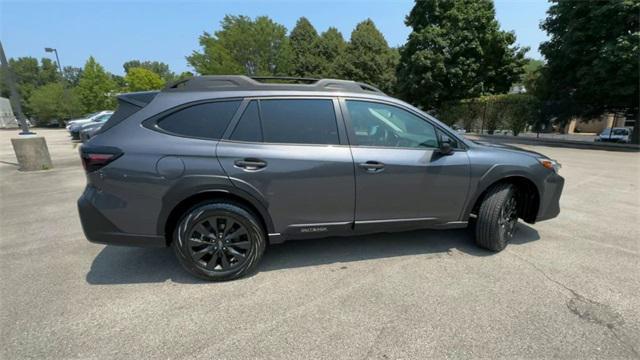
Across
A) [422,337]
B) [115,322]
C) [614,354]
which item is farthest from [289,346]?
[614,354]

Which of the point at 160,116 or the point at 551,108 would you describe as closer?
Answer: the point at 160,116

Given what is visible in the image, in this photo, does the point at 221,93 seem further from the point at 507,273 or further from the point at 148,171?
the point at 507,273

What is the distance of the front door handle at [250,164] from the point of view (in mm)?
2643

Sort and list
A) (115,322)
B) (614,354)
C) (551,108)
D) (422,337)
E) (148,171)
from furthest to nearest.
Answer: (551,108) → (148,171) → (115,322) → (422,337) → (614,354)

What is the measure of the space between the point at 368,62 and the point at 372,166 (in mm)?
35785

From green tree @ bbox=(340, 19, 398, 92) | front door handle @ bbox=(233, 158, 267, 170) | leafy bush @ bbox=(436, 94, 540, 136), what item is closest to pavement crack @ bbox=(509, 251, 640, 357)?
front door handle @ bbox=(233, 158, 267, 170)

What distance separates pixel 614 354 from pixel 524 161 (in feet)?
6.19

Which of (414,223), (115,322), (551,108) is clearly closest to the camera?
(115,322)

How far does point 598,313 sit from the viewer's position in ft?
7.82

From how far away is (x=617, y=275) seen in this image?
115 inches

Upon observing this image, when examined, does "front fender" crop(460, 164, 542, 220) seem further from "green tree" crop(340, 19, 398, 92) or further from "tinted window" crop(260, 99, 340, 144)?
"green tree" crop(340, 19, 398, 92)

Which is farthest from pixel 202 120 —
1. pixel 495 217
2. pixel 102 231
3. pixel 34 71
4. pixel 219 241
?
pixel 34 71

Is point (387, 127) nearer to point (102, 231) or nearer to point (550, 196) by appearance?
point (550, 196)

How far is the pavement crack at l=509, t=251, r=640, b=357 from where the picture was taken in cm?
215
